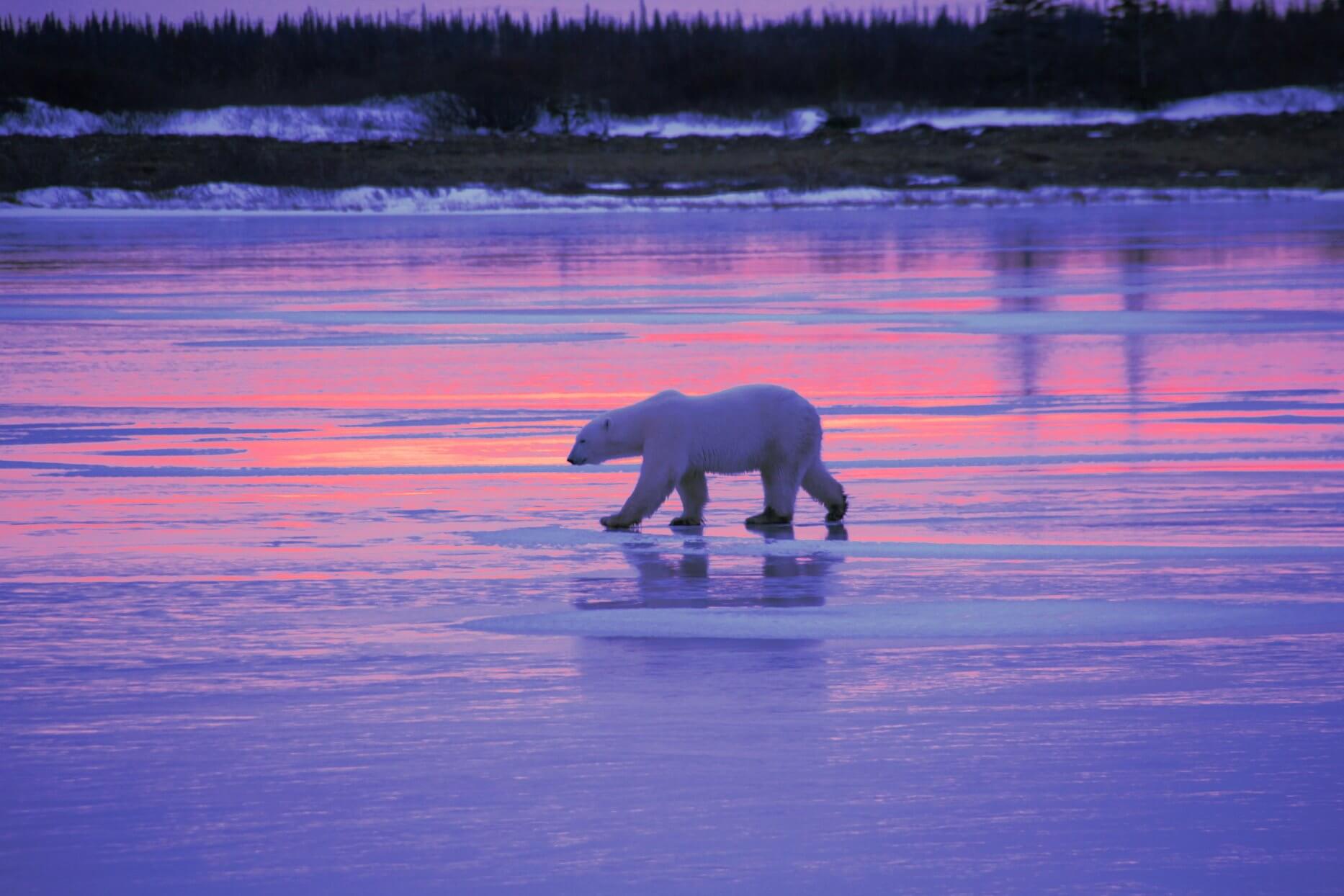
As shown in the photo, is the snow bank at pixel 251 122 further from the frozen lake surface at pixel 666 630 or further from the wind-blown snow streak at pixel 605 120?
the frozen lake surface at pixel 666 630

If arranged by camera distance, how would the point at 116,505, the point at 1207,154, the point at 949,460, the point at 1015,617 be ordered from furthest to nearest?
the point at 1207,154 < the point at 949,460 < the point at 116,505 < the point at 1015,617

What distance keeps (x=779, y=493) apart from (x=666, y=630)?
1664 millimetres

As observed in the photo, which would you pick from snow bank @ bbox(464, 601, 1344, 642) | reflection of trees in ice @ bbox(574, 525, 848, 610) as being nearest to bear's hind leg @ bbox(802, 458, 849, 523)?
reflection of trees in ice @ bbox(574, 525, 848, 610)

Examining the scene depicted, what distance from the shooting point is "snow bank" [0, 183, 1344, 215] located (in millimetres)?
38438

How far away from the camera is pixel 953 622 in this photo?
493 centimetres

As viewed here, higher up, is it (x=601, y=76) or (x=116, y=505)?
(x=601, y=76)

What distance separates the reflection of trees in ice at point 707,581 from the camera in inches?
207

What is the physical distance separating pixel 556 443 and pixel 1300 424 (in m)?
3.46

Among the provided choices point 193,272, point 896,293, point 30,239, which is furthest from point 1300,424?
point 30,239

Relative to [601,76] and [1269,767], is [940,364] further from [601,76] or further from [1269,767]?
[601,76]

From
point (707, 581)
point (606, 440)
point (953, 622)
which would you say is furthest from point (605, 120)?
point (953, 622)

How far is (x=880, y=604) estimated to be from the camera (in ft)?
17.0

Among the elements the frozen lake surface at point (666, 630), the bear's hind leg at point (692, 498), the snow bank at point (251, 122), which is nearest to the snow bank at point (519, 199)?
the snow bank at point (251, 122)

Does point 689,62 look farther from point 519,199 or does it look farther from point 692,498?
point 692,498
